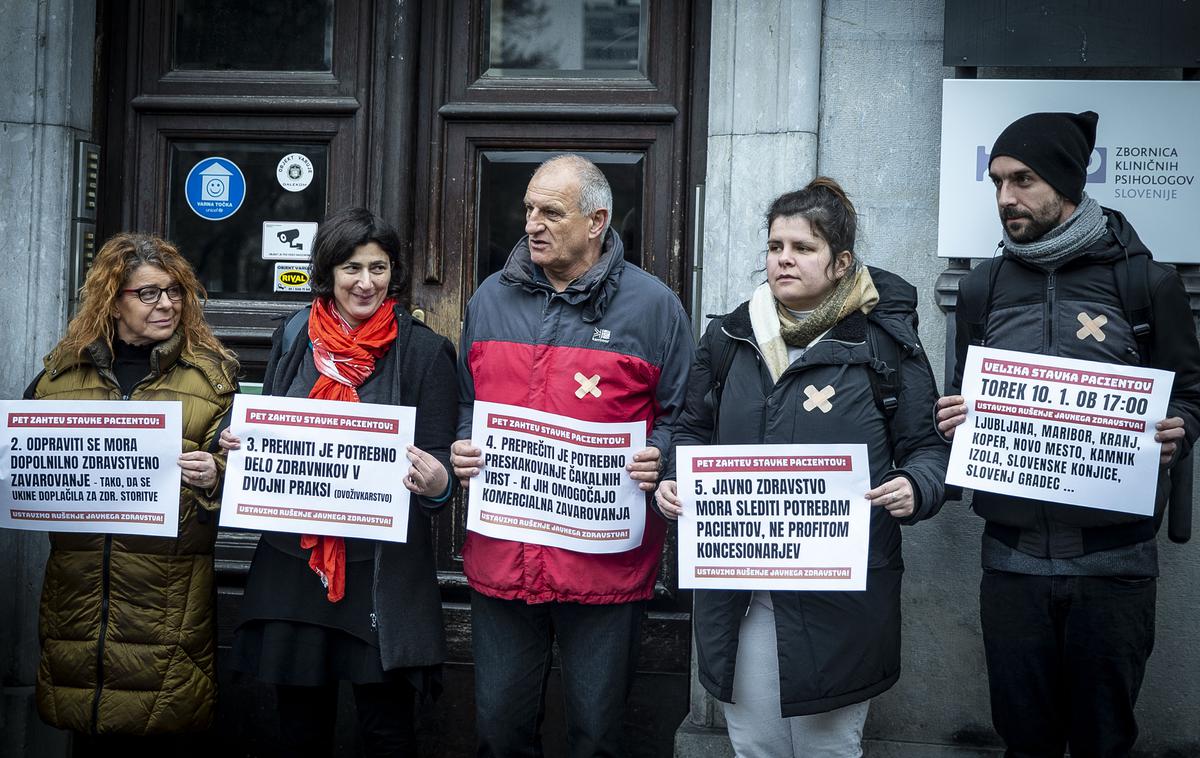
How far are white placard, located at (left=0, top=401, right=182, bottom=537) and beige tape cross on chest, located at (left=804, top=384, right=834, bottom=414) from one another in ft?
6.52

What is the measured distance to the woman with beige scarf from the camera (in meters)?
3.45

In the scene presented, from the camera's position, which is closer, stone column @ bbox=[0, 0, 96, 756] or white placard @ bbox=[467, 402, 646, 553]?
white placard @ bbox=[467, 402, 646, 553]

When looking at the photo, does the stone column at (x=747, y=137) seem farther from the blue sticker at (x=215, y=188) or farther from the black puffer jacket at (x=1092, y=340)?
the blue sticker at (x=215, y=188)

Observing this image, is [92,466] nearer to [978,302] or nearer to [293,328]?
[293,328]

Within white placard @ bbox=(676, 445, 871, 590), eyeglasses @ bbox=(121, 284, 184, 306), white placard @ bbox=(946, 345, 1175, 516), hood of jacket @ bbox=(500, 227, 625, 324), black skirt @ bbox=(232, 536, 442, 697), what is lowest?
black skirt @ bbox=(232, 536, 442, 697)

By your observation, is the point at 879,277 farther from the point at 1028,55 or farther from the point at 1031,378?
the point at 1028,55

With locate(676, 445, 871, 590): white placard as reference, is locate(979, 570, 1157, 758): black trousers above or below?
below

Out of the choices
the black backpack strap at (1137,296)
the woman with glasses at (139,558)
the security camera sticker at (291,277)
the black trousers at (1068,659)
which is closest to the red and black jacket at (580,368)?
the woman with glasses at (139,558)

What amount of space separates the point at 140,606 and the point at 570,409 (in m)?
1.58

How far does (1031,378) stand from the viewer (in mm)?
3562

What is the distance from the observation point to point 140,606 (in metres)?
4.10

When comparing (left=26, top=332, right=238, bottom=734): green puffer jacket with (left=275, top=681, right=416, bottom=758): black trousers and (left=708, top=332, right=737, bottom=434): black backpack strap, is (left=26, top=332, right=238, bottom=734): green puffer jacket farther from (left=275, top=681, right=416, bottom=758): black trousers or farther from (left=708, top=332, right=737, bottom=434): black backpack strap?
(left=708, top=332, right=737, bottom=434): black backpack strap

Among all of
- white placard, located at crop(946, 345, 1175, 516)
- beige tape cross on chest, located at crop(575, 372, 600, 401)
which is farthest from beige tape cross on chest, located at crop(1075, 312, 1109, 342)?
beige tape cross on chest, located at crop(575, 372, 600, 401)

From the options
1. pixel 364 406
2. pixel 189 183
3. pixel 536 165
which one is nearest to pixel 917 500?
pixel 364 406
